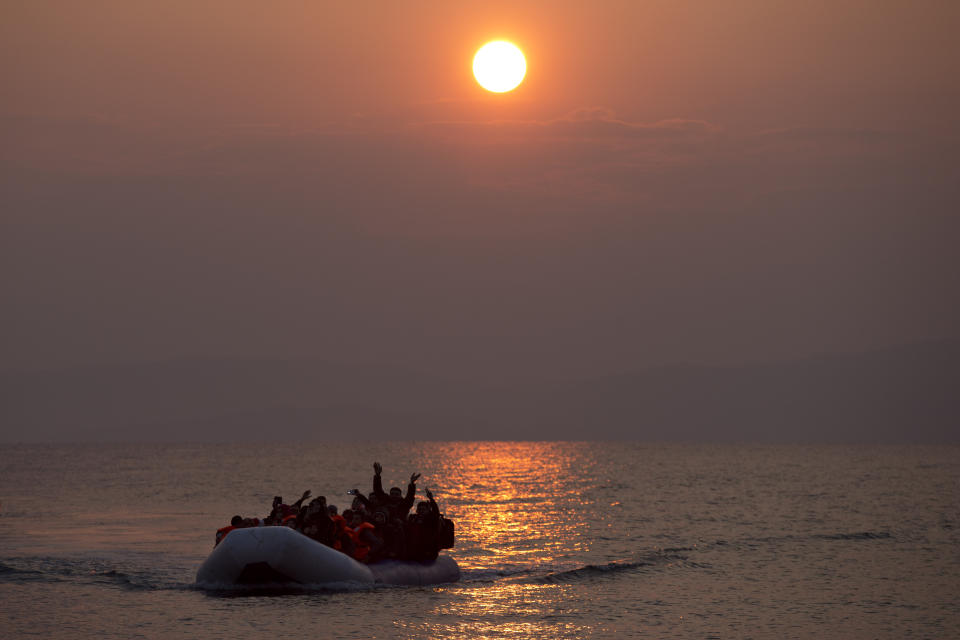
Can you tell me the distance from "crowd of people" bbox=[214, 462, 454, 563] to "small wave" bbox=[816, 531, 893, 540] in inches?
893

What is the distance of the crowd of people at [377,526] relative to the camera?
23312mm

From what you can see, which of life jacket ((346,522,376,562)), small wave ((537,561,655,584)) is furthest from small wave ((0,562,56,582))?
small wave ((537,561,655,584))

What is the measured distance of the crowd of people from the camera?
2331 cm

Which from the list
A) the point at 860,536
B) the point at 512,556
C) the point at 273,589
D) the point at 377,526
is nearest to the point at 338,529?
the point at 377,526

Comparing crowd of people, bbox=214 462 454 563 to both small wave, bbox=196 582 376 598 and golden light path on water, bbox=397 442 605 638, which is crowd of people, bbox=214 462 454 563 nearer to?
small wave, bbox=196 582 376 598

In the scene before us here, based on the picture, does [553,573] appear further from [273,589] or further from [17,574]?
[17,574]

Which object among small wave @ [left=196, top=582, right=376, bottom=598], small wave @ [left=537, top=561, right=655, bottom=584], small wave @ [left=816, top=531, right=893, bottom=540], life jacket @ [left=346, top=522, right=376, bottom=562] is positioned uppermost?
small wave @ [left=816, top=531, right=893, bottom=540]

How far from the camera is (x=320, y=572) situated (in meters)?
22.4

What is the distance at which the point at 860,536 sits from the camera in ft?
144

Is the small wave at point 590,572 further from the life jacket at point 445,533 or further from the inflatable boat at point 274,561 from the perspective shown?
the inflatable boat at point 274,561

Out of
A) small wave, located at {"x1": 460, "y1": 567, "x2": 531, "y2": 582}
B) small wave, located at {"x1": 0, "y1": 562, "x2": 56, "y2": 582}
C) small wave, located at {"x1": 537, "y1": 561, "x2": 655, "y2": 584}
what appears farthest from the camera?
small wave, located at {"x1": 537, "y1": 561, "x2": 655, "y2": 584}

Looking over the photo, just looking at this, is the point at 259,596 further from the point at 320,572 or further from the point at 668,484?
the point at 668,484

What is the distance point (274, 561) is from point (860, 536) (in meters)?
29.0

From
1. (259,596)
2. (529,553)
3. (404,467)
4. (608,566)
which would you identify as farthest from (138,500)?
(404,467)
